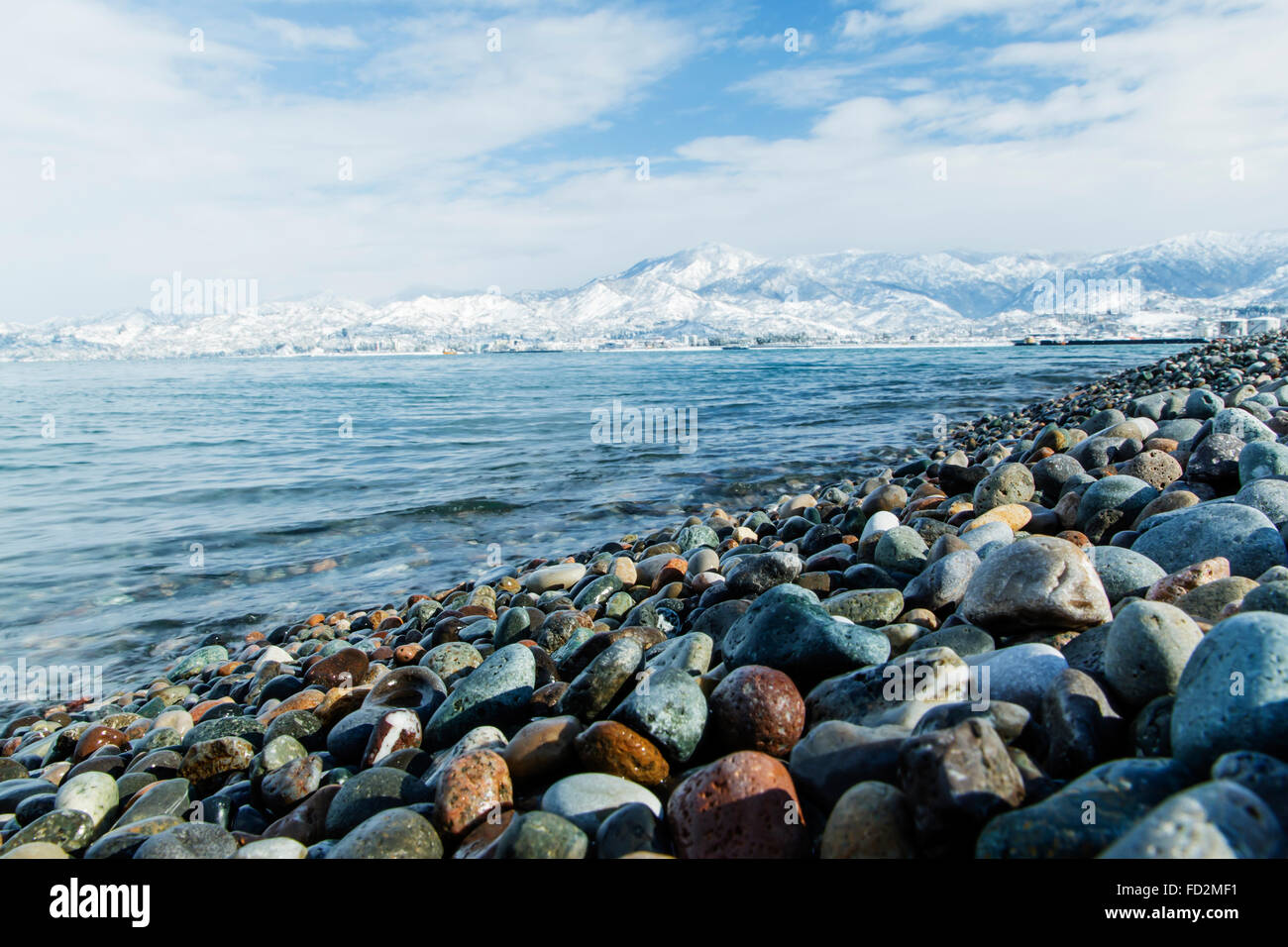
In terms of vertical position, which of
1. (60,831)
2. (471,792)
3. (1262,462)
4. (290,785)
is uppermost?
(1262,462)

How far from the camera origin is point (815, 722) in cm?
242

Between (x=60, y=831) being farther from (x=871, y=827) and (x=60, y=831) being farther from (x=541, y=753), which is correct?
(x=871, y=827)

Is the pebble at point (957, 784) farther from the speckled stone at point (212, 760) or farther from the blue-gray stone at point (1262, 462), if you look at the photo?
the blue-gray stone at point (1262, 462)

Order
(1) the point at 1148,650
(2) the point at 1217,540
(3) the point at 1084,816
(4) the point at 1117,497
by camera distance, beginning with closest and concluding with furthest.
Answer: (3) the point at 1084,816
(1) the point at 1148,650
(2) the point at 1217,540
(4) the point at 1117,497

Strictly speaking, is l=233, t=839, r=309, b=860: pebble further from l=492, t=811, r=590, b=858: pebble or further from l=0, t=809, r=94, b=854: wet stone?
l=0, t=809, r=94, b=854: wet stone

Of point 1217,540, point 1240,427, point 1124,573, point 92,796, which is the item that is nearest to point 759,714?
point 1124,573

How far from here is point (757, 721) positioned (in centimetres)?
237

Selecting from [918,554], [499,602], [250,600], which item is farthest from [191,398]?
[918,554]

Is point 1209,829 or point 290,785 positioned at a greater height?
point 1209,829

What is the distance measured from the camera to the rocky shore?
1.63 metres

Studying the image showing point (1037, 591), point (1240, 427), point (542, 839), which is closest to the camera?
point (542, 839)

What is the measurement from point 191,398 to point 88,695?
127 ft

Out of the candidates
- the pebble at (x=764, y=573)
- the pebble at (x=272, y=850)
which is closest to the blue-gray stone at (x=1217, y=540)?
the pebble at (x=764, y=573)

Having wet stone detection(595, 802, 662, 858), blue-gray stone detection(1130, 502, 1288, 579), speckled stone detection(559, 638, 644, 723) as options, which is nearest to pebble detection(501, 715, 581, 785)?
speckled stone detection(559, 638, 644, 723)
